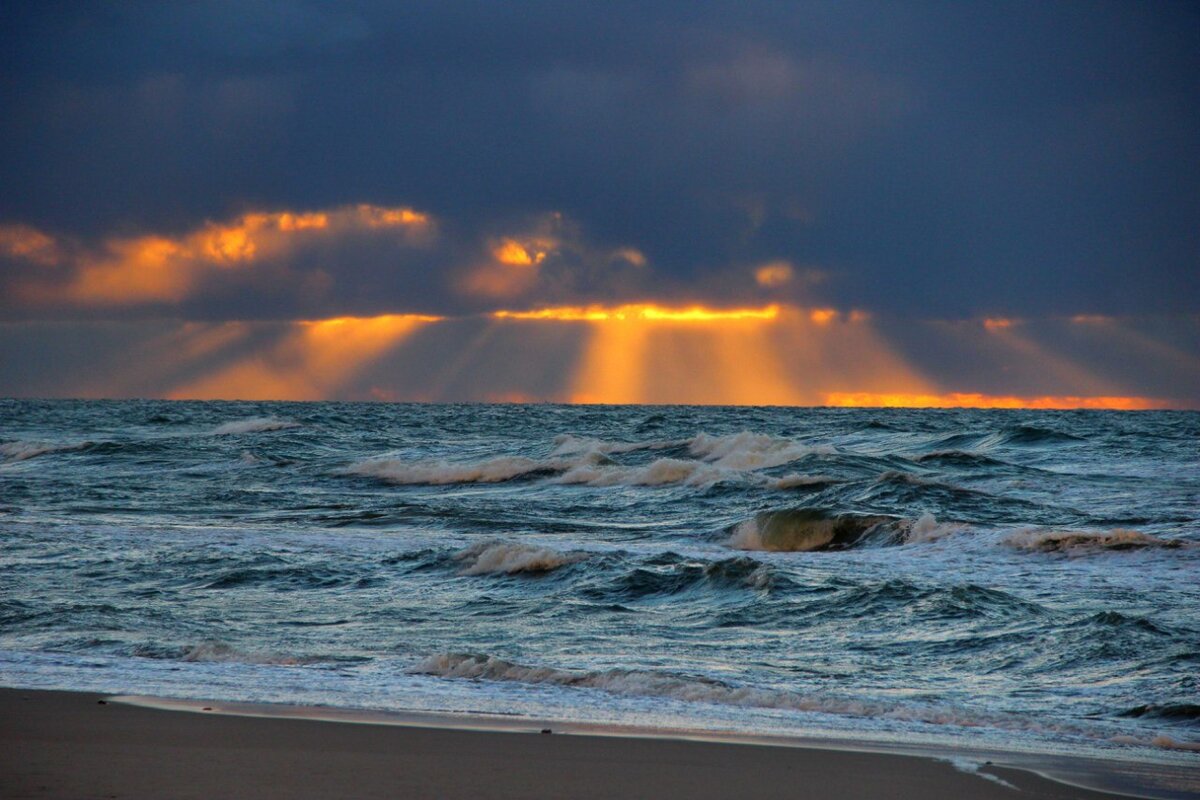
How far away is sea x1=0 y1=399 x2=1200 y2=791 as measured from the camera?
7582mm

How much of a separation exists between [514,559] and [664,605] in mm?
2705

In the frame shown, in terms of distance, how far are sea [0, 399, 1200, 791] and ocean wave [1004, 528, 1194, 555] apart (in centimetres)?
7

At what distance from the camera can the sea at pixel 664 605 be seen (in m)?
7.58

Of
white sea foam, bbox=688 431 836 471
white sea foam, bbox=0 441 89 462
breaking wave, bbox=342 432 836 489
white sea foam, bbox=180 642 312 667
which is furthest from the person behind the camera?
white sea foam, bbox=0 441 89 462

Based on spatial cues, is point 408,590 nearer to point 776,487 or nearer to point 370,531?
point 370,531

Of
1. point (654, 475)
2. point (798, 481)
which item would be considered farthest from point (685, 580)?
point (654, 475)

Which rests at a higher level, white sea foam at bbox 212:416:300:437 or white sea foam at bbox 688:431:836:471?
white sea foam at bbox 212:416:300:437

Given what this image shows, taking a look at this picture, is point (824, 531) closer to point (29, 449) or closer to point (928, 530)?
point (928, 530)

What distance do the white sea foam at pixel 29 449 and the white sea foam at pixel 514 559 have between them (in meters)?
30.9

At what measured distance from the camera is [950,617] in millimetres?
10648

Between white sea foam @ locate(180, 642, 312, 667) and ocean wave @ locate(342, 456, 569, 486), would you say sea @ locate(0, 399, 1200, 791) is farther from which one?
ocean wave @ locate(342, 456, 569, 486)

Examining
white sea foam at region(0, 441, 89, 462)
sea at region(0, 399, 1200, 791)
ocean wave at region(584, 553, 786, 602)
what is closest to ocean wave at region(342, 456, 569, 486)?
sea at region(0, 399, 1200, 791)

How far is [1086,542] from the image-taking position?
15.6 metres

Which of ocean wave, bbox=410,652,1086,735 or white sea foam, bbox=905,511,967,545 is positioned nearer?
ocean wave, bbox=410,652,1086,735
